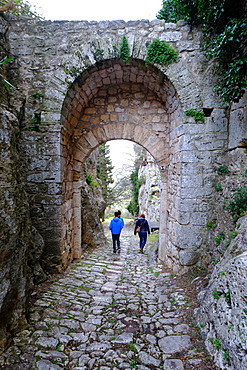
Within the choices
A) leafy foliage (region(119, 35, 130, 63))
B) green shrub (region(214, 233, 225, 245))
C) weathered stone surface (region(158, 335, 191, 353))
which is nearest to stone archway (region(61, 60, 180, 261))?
leafy foliage (region(119, 35, 130, 63))

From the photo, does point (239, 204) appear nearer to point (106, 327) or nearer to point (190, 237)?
point (190, 237)

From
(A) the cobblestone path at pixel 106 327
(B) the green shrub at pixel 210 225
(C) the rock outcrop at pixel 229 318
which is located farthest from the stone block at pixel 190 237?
(C) the rock outcrop at pixel 229 318

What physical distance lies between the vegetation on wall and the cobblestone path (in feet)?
10.5

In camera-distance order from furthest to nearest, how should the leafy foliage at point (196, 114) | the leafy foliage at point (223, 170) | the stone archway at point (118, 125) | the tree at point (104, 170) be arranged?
the tree at point (104, 170)
the stone archway at point (118, 125)
the leafy foliage at point (196, 114)
the leafy foliage at point (223, 170)

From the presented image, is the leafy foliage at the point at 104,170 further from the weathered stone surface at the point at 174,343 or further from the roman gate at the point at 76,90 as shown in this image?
the weathered stone surface at the point at 174,343

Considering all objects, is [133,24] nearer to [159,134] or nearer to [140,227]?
[159,134]

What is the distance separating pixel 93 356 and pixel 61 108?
3.65 m

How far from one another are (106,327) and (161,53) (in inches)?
172

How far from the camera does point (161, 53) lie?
3582 millimetres

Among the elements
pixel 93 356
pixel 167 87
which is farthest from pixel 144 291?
pixel 167 87

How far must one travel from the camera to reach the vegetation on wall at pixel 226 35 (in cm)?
272

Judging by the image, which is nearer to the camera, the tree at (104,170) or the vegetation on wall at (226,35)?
the vegetation on wall at (226,35)

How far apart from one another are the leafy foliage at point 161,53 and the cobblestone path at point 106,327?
156 inches

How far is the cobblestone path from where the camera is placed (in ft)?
6.31
